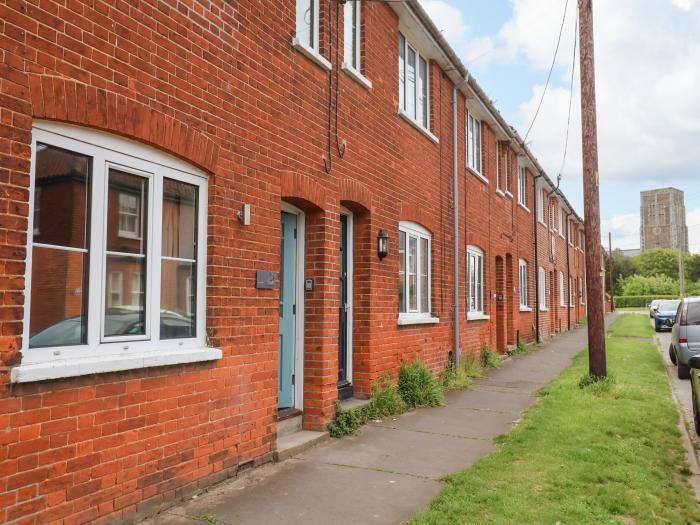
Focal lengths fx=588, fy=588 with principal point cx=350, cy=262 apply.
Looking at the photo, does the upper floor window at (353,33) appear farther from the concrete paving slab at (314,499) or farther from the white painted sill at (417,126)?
the concrete paving slab at (314,499)

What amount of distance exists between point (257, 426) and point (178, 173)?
2438 mm

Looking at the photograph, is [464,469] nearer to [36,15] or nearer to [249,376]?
[249,376]

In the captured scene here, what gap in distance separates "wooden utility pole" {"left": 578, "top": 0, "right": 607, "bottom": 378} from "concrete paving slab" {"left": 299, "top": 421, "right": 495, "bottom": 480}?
3.60m

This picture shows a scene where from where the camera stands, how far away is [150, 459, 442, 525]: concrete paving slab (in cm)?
433

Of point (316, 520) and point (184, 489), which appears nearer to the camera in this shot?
point (316, 520)

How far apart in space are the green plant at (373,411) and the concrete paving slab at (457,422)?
193 millimetres

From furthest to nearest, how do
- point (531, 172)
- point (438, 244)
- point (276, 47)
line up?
1. point (531, 172)
2. point (438, 244)
3. point (276, 47)

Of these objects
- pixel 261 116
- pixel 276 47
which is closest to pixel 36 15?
pixel 261 116

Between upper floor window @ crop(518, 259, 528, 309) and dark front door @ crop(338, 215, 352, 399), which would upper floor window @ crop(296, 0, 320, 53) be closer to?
dark front door @ crop(338, 215, 352, 399)

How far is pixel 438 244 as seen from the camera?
10.7 m

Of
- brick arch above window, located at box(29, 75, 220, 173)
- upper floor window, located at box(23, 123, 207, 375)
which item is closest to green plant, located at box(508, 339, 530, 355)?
upper floor window, located at box(23, 123, 207, 375)

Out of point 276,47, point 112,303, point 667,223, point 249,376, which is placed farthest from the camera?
point 667,223

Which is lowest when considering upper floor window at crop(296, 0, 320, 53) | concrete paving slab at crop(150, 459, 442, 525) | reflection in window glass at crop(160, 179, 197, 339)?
concrete paving slab at crop(150, 459, 442, 525)

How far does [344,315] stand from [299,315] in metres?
1.20
